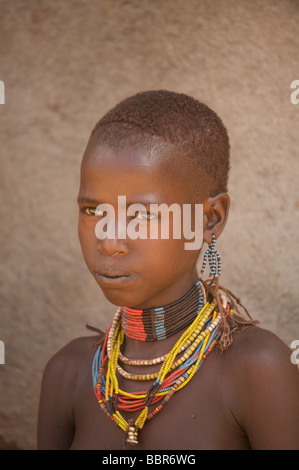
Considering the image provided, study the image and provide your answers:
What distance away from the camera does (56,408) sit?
5.86 feet

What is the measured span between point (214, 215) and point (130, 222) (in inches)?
10.0

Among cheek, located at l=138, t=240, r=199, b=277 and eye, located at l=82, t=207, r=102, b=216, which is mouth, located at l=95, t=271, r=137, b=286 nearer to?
cheek, located at l=138, t=240, r=199, b=277

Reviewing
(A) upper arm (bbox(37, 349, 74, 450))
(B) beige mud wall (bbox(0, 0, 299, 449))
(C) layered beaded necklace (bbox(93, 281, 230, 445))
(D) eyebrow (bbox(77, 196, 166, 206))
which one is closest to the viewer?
(D) eyebrow (bbox(77, 196, 166, 206))

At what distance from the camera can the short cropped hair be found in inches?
57.8

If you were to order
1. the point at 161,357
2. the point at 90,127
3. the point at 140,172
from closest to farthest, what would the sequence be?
1. the point at 140,172
2. the point at 161,357
3. the point at 90,127

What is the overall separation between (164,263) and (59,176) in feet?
4.25

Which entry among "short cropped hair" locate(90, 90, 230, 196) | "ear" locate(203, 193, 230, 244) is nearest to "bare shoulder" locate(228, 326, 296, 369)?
"ear" locate(203, 193, 230, 244)

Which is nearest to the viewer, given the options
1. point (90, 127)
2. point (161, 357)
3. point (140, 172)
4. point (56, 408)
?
point (140, 172)

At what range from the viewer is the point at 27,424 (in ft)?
8.75

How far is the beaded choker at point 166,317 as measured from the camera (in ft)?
5.21

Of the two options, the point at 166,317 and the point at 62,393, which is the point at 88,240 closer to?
the point at 166,317

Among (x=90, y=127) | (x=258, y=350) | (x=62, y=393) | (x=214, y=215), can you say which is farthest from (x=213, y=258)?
(x=90, y=127)

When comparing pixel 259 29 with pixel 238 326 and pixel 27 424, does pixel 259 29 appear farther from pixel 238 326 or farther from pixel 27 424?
pixel 27 424

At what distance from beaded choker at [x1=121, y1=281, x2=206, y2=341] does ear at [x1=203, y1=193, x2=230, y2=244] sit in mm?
149
